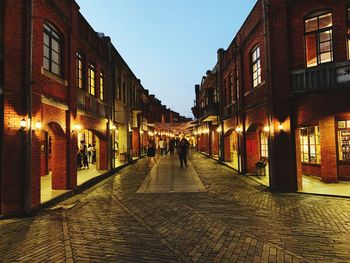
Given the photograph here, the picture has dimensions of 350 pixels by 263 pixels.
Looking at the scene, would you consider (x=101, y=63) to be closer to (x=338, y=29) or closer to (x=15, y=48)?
(x=15, y=48)

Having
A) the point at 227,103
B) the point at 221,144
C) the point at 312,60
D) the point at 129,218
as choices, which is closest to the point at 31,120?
the point at 129,218

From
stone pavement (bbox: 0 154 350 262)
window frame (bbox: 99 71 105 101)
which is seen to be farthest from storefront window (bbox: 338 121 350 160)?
window frame (bbox: 99 71 105 101)

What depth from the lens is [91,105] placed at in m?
14.0

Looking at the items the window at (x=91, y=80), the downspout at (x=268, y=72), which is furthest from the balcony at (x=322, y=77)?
the window at (x=91, y=80)

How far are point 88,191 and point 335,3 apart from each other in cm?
1121

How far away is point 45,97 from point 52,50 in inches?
84.3

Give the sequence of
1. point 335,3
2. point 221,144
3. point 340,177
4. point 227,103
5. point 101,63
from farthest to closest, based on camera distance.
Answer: point 221,144 → point 227,103 → point 101,63 → point 340,177 → point 335,3

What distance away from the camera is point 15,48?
24.9ft

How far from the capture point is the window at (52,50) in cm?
952

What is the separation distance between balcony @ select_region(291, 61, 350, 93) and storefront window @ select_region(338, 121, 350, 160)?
11.5 feet

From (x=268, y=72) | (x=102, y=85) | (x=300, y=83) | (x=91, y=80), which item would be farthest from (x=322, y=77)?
(x=102, y=85)

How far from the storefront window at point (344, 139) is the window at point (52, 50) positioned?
11761mm

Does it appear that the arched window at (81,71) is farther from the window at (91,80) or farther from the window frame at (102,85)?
the window frame at (102,85)

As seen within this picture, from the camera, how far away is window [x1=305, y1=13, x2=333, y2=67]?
33.2 ft
